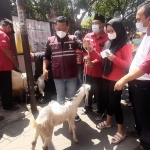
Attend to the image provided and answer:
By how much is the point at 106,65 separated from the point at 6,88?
97.5 inches

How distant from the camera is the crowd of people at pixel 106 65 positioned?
7.41 feet

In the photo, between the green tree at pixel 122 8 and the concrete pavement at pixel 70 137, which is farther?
the green tree at pixel 122 8

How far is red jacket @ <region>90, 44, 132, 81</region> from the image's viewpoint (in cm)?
262

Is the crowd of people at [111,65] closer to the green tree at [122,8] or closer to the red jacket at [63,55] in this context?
the red jacket at [63,55]

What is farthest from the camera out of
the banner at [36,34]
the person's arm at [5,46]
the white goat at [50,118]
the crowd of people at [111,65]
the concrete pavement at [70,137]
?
the banner at [36,34]

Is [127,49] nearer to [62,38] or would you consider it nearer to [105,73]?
[105,73]

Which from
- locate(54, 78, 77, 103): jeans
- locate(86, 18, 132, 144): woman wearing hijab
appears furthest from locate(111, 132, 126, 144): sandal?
locate(54, 78, 77, 103): jeans

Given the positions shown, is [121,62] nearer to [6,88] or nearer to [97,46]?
[97,46]

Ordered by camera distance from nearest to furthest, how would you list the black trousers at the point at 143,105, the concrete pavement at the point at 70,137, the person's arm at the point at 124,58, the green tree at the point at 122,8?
the black trousers at the point at 143,105 → the person's arm at the point at 124,58 → the concrete pavement at the point at 70,137 → the green tree at the point at 122,8

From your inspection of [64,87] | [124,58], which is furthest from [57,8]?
[124,58]

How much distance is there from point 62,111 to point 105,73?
3.07ft

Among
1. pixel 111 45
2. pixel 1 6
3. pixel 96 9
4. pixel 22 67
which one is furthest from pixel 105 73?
pixel 96 9

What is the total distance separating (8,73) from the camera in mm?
4117

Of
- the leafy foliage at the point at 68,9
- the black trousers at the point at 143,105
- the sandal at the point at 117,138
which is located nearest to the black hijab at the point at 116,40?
the black trousers at the point at 143,105
